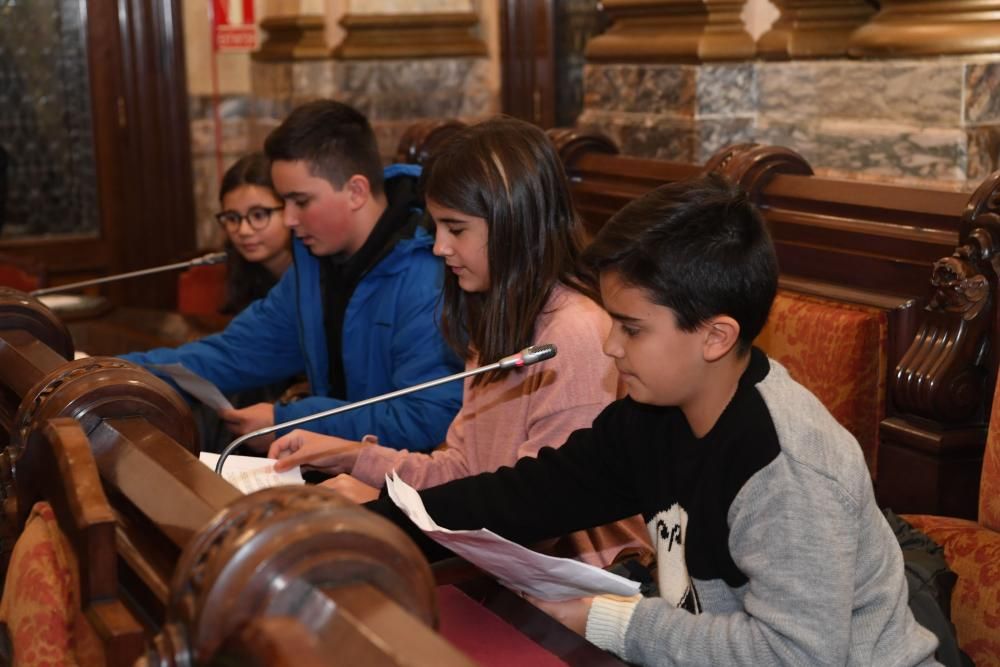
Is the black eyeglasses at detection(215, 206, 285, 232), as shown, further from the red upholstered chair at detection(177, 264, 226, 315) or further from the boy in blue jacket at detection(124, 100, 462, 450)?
the red upholstered chair at detection(177, 264, 226, 315)

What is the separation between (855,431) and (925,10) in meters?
1.58

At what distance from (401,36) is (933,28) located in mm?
3171

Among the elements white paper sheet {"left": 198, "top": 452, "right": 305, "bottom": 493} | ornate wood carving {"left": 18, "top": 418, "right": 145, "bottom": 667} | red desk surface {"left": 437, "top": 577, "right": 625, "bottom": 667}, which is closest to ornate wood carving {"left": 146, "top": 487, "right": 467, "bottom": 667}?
ornate wood carving {"left": 18, "top": 418, "right": 145, "bottom": 667}

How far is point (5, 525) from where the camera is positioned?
1802 mm

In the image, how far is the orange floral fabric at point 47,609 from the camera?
55.9 inches

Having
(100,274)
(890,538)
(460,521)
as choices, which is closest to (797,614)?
(890,538)

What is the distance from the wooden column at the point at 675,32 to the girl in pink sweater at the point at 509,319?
2346mm

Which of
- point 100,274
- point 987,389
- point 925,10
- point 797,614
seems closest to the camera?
point 797,614

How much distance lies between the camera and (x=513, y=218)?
7.56ft

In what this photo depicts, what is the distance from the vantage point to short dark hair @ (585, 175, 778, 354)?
1.65 metres

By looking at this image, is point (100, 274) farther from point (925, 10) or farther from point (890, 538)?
point (890, 538)

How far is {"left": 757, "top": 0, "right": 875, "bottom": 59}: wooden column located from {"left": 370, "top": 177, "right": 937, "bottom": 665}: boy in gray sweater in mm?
2867

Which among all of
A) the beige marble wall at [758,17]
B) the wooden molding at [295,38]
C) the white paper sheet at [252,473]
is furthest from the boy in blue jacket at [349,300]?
the wooden molding at [295,38]

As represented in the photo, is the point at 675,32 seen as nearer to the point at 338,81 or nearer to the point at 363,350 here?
the point at 363,350
